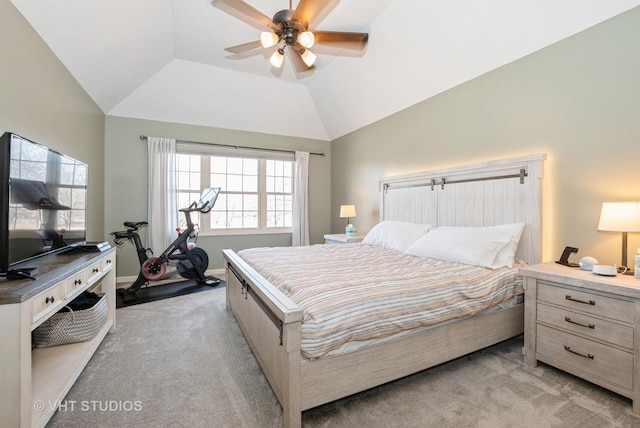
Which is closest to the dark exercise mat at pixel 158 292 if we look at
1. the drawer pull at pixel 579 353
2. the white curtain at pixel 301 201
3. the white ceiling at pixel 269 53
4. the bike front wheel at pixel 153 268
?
the bike front wheel at pixel 153 268

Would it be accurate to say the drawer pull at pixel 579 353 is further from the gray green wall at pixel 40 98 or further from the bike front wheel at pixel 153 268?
the bike front wheel at pixel 153 268

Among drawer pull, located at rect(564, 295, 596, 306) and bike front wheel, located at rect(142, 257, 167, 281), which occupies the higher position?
drawer pull, located at rect(564, 295, 596, 306)

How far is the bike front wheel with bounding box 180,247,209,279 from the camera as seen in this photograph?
13.8ft

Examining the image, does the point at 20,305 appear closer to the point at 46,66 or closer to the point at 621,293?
the point at 46,66

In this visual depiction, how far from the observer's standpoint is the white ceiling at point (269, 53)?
2.40 metres

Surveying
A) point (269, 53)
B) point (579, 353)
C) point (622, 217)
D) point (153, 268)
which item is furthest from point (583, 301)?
point (153, 268)

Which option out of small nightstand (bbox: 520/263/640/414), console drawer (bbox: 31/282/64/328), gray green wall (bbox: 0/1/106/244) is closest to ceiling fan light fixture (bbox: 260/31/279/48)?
gray green wall (bbox: 0/1/106/244)

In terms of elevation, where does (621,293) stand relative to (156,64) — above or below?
below

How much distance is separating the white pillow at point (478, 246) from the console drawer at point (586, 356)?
567 millimetres

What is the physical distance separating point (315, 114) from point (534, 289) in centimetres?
446

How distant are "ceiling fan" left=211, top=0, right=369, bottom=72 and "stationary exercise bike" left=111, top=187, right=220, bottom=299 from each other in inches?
88.6

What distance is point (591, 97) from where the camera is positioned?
222 centimetres

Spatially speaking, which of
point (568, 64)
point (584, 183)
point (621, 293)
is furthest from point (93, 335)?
point (568, 64)

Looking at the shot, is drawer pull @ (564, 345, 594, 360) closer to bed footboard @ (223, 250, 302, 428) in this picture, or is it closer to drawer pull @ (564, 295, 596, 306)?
drawer pull @ (564, 295, 596, 306)
